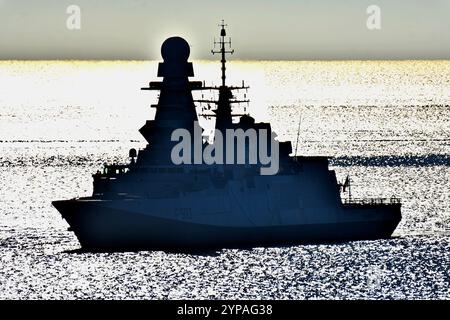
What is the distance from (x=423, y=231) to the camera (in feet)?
267

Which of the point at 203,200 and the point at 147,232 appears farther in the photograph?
the point at 203,200

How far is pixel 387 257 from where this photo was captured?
7044cm

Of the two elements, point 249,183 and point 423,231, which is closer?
point 249,183

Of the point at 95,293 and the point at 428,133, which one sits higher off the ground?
the point at 428,133

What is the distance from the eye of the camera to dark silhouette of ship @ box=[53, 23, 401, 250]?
71625 millimetres

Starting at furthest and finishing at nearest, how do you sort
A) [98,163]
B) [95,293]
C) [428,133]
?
1. [428,133]
2. [98,163]
3. [95,293]

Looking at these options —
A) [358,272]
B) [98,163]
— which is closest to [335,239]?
A: [358,272]

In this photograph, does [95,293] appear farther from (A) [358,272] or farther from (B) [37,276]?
(A) [358,272]

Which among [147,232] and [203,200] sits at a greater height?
[203,200]

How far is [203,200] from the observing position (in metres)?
72.6

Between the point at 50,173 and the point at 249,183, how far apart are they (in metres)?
53.6

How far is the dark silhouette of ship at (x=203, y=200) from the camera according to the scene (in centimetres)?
7162
